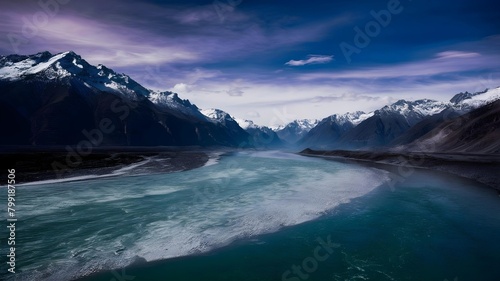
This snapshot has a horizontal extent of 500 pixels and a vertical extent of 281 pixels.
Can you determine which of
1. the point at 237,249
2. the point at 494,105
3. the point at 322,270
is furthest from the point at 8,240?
the point at 494,105

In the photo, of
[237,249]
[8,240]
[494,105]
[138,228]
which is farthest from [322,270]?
[494,105]

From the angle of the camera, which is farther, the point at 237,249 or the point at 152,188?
the point at 152,188

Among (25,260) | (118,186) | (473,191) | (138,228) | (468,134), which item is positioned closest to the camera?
(25,260)

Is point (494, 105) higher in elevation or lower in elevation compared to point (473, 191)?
higher

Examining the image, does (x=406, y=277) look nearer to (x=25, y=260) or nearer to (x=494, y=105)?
(x=25, y=260)

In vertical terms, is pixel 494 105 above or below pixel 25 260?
above

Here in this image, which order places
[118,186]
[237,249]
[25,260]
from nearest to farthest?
[25,260] → [237,249] → [118,186]

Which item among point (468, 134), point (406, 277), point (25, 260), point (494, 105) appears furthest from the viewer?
point (494, 105)

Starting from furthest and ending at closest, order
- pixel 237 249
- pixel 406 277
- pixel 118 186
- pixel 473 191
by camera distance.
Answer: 1. pixel 118 186
2. pixel 473 191
3. pixel 237 249
4. pixel 406 277

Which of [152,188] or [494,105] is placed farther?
[494,105]

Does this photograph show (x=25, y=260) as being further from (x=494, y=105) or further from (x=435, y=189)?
(x=494, y=105)
